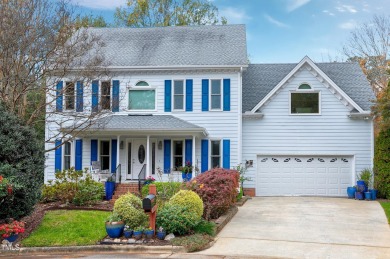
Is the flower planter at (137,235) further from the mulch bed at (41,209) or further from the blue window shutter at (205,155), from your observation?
the blue window shutter at (205,155)

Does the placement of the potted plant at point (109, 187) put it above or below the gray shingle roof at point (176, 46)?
below

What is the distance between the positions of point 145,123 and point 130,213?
902 cm

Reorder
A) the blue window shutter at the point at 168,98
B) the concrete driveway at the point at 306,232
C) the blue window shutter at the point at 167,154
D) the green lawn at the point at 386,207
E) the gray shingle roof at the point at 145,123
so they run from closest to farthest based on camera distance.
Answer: the concrete driveway at the point at 306,232 < the green lawn at the point at 386,207 < the gray shingle roof at the point at 145,123 < the blue window shutter at the point at 167,154 < the blue window shutter at the point at 168,98

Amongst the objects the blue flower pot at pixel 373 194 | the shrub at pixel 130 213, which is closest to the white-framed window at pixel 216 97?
the blue flower pot at pixel 373 194

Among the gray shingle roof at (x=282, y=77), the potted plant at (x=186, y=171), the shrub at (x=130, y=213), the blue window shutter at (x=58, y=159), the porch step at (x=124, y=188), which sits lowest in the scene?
the porch step at (x=124, y=188)

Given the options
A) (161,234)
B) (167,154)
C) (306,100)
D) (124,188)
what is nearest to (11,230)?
(161,234)

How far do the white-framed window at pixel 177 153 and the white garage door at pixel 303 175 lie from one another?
3.81 meters

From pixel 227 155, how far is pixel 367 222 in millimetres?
7981

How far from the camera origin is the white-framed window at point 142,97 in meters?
21.3

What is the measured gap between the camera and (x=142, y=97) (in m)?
21.4

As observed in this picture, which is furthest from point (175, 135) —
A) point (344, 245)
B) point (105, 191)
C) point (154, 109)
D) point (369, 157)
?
point (344, 245)

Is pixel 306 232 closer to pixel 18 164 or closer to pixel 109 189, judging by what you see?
pixel 18 164

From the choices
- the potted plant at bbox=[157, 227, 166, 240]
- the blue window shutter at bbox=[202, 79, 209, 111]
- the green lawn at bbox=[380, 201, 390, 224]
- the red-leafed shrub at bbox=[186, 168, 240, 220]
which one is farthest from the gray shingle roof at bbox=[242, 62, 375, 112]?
the potted plant at bbox=[157, 227, 166, 240]

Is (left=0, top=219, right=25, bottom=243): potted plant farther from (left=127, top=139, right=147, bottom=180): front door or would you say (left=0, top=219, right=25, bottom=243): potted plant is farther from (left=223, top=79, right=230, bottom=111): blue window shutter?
(left=223, top=79, right=230, bottom=111): blue window shutter
